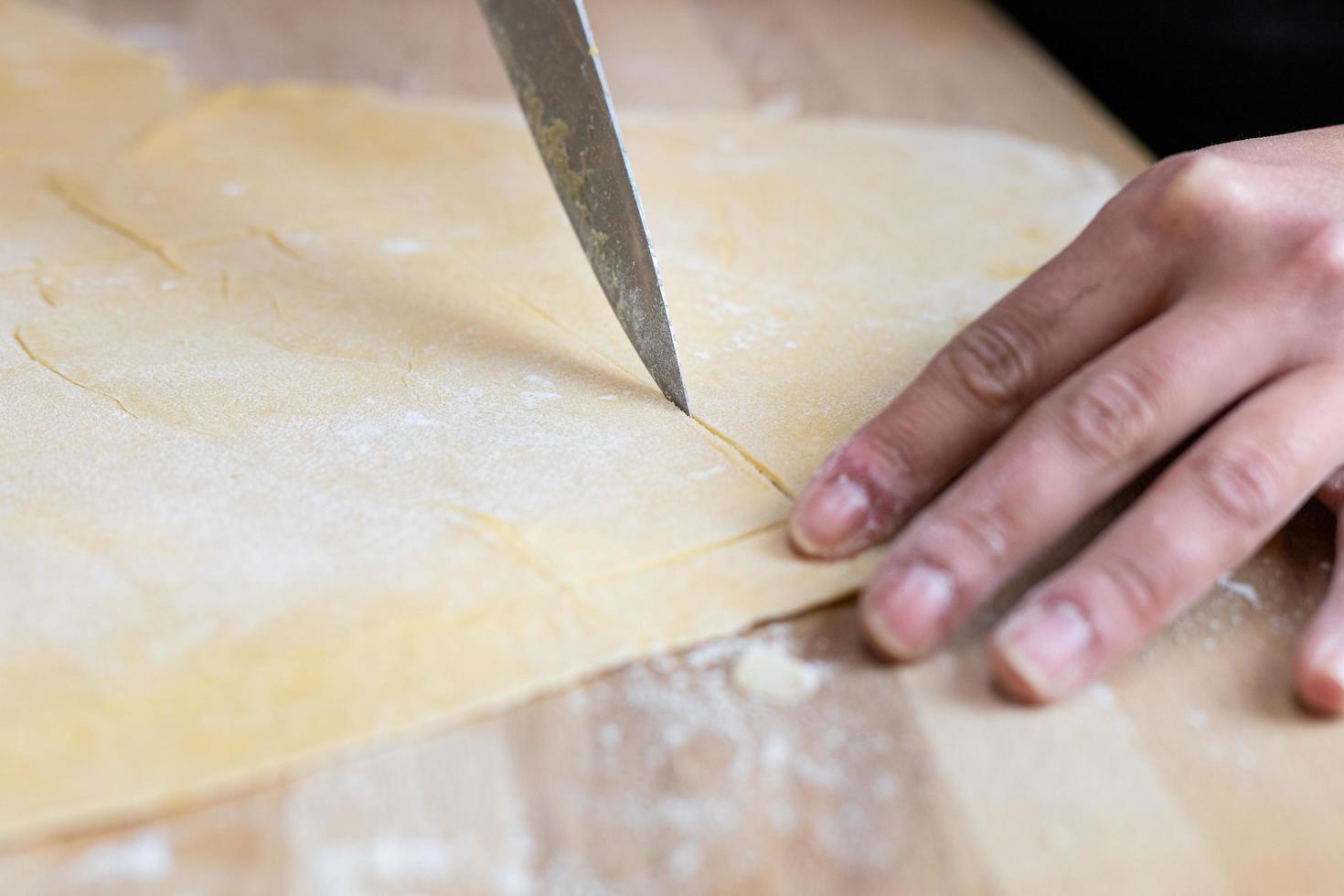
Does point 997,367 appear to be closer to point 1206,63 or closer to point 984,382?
point 984,382

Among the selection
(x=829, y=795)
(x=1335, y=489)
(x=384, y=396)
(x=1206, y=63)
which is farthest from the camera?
(x=1206, y=63)

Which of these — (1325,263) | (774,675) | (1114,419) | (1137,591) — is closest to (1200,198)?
(1325,263)

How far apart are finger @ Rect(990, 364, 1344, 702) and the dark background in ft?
3.25

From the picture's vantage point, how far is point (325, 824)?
2.19 feet

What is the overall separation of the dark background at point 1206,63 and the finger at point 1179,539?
3.25ft

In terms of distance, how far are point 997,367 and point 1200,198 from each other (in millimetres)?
198

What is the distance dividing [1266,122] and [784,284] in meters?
0.90

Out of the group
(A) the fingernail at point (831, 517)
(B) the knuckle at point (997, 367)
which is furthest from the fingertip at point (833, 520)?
(B) the knuckle at point (997, 367)

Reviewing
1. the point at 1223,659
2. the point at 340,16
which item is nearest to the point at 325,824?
the point at 1223,659

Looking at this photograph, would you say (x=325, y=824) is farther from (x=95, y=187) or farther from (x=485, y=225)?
(x=95, y=187)

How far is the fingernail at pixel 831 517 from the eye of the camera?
84 cm

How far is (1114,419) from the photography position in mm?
797

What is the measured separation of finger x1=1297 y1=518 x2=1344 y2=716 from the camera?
2.44 ft

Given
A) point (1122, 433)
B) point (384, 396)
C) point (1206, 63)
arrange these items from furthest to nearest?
point (1206, 63) → point (384, 396) → point (1122, 433)
